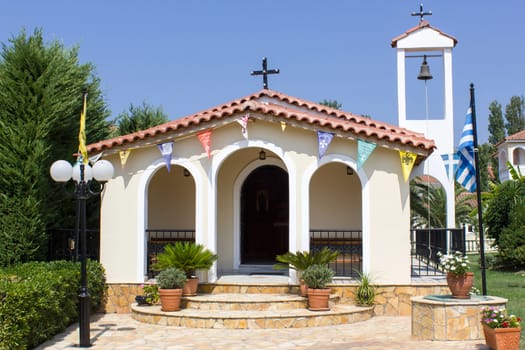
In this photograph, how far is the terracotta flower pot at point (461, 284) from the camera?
10.4 metres

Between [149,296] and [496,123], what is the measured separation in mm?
51505

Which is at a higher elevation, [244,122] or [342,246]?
[244,122]

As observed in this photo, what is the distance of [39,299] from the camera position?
403 inches

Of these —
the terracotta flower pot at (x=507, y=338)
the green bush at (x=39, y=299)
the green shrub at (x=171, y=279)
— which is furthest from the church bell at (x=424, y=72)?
the green bush at (x=39, y=299)

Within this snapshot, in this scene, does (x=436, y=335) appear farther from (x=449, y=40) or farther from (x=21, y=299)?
(x=449, y=40)

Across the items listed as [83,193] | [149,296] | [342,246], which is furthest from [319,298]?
[83,193]

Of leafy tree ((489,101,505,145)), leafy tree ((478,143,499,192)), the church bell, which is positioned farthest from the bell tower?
leafy tree ((489,101,505,145))

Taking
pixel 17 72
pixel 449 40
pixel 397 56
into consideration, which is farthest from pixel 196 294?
pixel 449 40

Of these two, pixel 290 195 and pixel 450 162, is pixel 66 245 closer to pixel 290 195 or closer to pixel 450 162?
pixel 290 195

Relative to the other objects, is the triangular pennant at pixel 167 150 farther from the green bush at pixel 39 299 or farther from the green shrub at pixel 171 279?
the green bush at pixel 39 299

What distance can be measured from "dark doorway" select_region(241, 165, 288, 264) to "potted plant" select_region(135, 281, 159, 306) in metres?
3.79

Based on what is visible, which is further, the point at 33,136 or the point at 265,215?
the point at 265,215

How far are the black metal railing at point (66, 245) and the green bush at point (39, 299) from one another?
1563 millimetres

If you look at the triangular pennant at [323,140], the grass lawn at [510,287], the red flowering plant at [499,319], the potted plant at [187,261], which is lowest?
the grass lawn at [510,287]
